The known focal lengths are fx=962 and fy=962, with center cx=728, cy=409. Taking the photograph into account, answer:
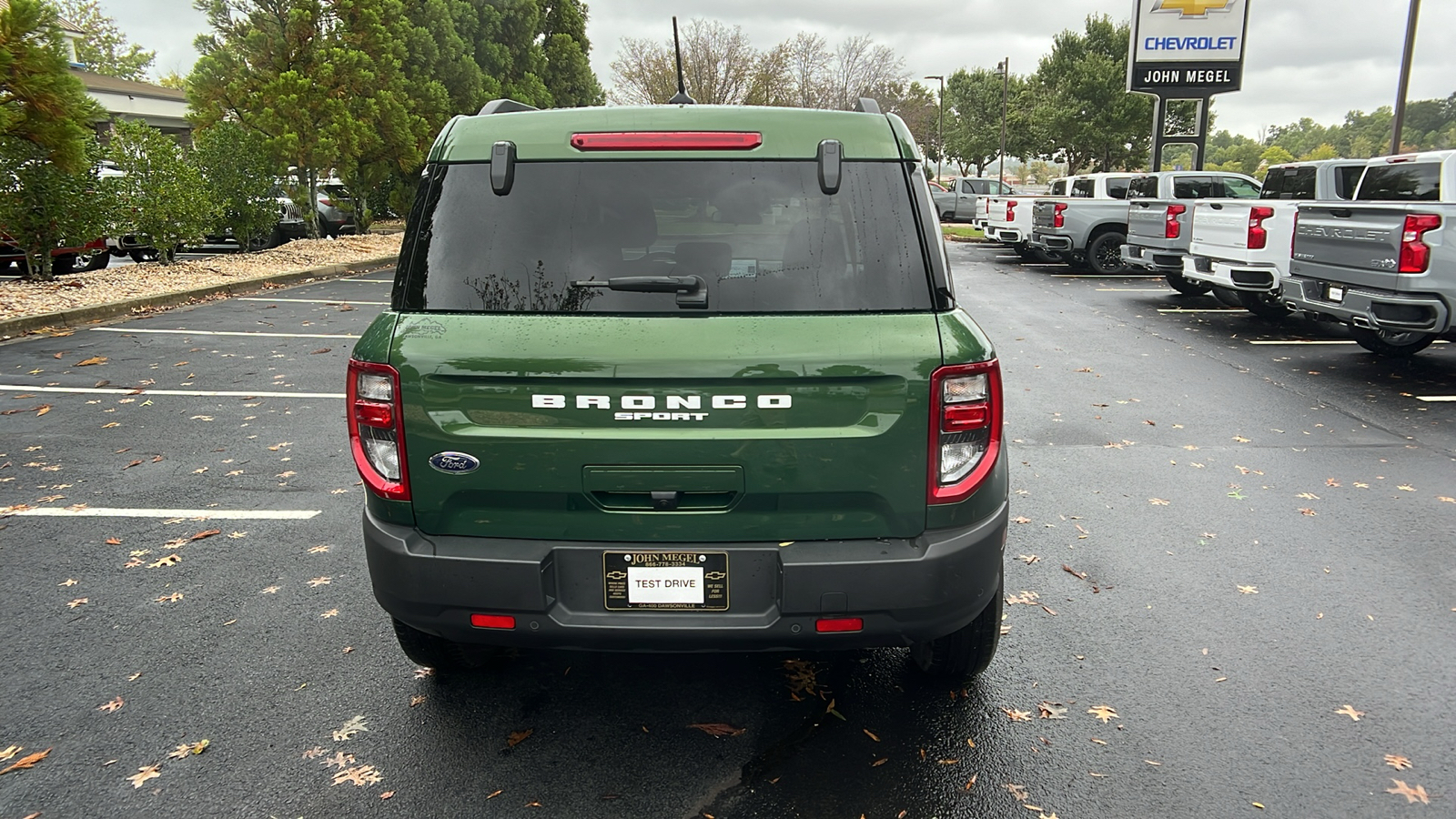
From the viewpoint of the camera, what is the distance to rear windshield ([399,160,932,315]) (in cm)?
276

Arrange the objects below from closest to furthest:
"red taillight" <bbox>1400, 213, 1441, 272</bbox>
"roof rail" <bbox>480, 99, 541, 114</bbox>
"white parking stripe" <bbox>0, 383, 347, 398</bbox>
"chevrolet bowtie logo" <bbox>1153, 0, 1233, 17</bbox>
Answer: "roof rail" <bbox>480, 99, 541, 114</bbox>
"white parking stripe" <bbox>0, 383, 347, 398</bbox>
"red taillight" <bbox>1400, 213, 1441, 272</bbox>
"chevrolet bowtie logo" <bbox>1153, 0, 1233, 17</bbox>

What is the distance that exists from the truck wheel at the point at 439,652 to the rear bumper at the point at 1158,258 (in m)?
13.1

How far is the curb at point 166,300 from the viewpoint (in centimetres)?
1044

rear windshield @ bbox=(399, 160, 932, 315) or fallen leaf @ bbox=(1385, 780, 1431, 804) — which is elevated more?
rear windshield @ bbox=(399, 160, 932, 315)

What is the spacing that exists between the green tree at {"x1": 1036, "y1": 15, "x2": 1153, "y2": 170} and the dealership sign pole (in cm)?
2763

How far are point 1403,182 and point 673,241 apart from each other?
30.8 ft

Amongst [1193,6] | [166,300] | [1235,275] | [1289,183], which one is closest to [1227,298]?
[1235,275]

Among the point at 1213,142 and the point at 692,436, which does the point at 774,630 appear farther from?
the point at 1213,142

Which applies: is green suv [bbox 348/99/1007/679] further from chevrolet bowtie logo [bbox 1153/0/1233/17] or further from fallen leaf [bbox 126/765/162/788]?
chevrolet bowtie logo [bbox 1153/0/1233/17]

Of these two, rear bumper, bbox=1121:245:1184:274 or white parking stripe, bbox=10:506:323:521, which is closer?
white parking stripe, bbox=10:506:323:521

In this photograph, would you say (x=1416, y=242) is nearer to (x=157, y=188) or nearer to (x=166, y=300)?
(x=166, y=300)

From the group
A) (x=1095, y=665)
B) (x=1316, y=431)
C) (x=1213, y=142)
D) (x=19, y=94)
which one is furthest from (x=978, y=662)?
(x=1213, y=142)

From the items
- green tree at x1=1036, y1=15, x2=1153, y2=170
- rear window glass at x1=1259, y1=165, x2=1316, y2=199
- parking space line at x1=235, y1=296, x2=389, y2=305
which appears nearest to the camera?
rear window glass at x1=1259, y1=165, x2=1316, y2=199

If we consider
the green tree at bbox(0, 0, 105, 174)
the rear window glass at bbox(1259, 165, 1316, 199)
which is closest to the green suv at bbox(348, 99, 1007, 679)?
the rear window glass at bbox(1259, 165, 1316, 199)
